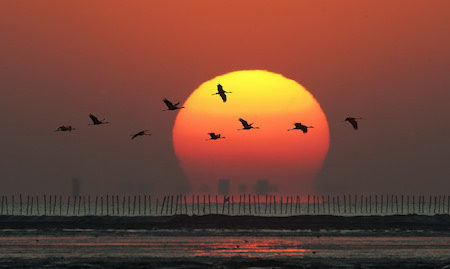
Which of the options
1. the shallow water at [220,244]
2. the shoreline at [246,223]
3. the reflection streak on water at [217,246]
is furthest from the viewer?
the shoreline at [246,223]

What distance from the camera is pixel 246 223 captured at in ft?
357

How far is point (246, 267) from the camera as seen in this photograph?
57625 millimetres

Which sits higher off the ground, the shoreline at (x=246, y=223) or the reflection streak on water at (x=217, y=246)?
the reflection streak on water at (x=217, y=246)

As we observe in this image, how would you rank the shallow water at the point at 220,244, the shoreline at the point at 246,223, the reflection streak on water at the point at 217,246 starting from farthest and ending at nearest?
the shoreline at the point at 246,223, the reflection streak on water at the point at 217,246, the shallow water at the point at 220,244

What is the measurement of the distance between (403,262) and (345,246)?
14030 millimetres

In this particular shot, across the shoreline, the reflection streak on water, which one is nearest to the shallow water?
the reflection streak on water

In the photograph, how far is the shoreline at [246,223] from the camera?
106 metres

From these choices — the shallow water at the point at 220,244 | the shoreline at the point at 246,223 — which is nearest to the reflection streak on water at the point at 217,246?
the shallow water at the point at 220,244

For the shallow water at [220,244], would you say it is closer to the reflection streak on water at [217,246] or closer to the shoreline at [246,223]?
the reflection streak on water at [217,246]

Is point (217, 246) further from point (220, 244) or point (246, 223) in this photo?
point (246, 223)

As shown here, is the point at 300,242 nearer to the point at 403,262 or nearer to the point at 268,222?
the point at 403,262

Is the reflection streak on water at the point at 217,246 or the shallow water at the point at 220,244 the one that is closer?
the shallow water at the point at 220,244

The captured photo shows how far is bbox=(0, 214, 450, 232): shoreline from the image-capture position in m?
106

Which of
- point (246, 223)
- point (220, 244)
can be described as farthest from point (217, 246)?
point (246, 223)
